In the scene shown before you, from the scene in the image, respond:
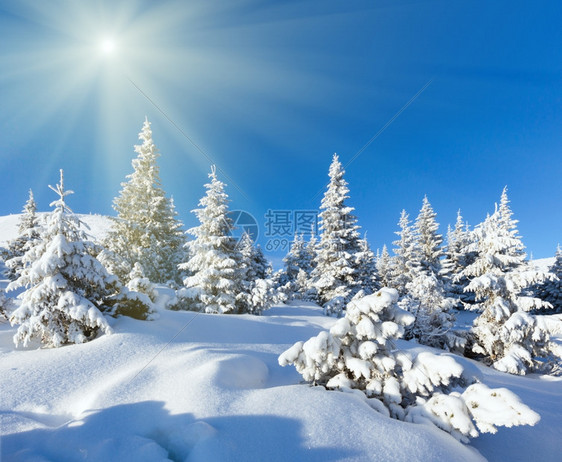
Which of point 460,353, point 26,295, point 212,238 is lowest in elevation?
point 460,353

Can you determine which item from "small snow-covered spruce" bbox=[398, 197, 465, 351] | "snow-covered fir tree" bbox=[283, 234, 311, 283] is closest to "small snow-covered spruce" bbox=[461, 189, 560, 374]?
"small snow-covered spruce" bbox=[398, 197, 465, 351]

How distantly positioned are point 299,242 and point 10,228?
200 feet

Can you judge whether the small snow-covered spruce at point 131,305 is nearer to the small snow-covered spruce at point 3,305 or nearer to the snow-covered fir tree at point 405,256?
the small snow-covered spruce at point 3,305

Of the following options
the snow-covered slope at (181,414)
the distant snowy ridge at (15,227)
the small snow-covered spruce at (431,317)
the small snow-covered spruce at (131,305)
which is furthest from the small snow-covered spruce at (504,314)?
the distant snowy ridge at (15,227)

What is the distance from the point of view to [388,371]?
4.01 meters

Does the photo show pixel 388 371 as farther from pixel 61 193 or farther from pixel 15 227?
pixel 15 227

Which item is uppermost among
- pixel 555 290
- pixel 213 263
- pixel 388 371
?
pixel 213 263

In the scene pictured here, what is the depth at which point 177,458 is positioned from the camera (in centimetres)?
282

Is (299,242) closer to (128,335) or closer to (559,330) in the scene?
(559,330)

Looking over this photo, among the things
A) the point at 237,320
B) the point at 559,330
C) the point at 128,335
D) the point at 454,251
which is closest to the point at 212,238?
the point at 237,320

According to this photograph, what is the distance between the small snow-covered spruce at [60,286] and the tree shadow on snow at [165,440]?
12.2 feet

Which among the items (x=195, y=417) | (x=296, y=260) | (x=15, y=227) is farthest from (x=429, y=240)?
(x=15, y=227)

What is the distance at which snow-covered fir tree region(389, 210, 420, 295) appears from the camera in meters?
27.3

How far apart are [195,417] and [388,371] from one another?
111 inches
